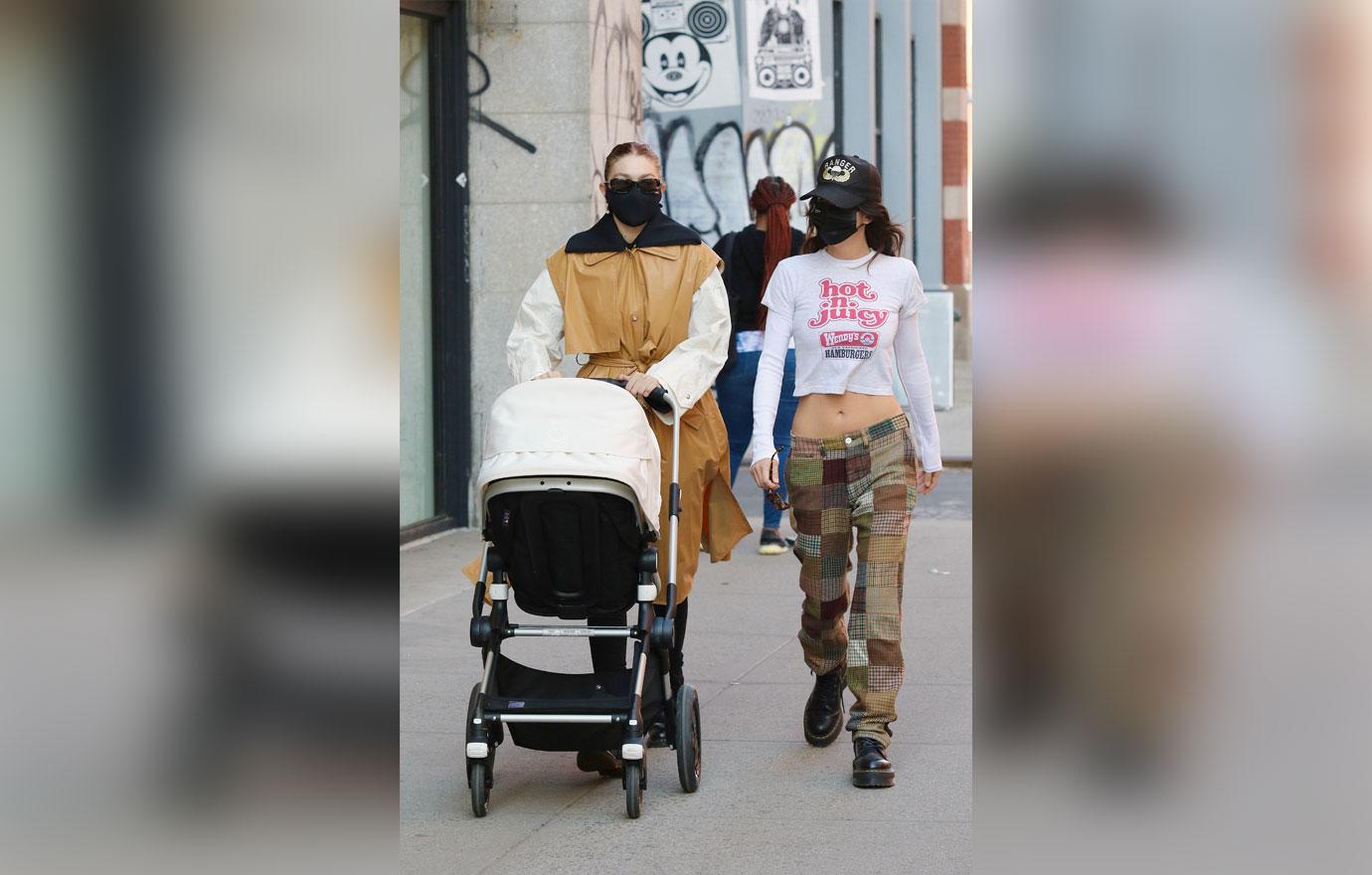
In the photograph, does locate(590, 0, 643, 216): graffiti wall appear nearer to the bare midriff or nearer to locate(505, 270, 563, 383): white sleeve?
locate(505, 270, 563, 383): white sleeve

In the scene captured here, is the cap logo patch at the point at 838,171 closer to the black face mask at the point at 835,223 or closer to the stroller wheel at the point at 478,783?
the black face mask at the point at 835,223

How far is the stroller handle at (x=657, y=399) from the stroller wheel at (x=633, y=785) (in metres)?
1.06

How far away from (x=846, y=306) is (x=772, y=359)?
30cm

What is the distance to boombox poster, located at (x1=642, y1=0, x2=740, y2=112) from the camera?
15297 mm

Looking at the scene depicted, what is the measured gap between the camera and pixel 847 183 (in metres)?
5.35

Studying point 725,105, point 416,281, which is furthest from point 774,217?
point 725,105

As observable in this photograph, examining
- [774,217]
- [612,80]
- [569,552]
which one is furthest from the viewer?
[612,80]

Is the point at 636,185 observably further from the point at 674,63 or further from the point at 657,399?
the point at 674,63

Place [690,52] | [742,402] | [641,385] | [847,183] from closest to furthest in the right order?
1. [641,385]
2. [847,183]
3. [742,402]
4. [690,52]

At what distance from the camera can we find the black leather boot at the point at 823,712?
232 inches

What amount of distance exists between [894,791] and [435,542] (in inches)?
203

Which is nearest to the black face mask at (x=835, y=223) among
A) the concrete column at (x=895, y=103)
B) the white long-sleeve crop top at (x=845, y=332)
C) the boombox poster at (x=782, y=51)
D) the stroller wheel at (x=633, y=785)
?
the white long-sleeve crop top at (x=845, y=332)
